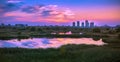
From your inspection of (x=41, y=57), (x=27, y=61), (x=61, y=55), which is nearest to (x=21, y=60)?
(x=27, y=61)

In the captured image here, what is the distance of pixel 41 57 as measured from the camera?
578 inches

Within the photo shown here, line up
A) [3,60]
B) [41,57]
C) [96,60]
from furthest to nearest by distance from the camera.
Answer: [41,57] < [96,60] < [3,60]

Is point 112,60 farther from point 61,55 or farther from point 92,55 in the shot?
point 61,55

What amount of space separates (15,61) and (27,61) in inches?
27.7

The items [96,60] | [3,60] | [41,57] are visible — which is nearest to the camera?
[3,60]

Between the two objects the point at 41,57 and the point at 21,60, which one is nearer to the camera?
the point at 21,60

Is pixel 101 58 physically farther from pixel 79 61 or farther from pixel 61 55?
pixel 61 55

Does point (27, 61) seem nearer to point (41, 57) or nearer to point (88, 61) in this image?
point (41, 57)

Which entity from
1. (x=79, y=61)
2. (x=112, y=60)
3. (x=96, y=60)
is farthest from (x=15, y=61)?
(x=112, y=60)

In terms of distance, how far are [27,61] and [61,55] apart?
3.06 m

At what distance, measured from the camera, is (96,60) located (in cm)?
1338

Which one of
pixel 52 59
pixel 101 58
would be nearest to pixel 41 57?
pixel 52 59

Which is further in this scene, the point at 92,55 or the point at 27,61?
the point at 92,55

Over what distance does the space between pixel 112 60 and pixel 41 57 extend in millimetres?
4609
